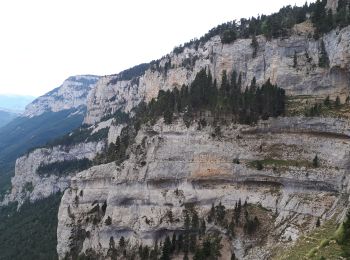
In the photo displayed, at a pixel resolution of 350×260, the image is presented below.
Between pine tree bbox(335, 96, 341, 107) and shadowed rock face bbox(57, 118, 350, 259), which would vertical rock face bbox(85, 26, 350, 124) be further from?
shadowed rock face bbox(57, 118, 350, 259)

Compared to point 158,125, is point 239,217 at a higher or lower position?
lower

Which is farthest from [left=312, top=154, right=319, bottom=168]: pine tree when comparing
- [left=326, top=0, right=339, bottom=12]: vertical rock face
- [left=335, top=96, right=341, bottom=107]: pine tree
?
[left=326, top=0, right=339, bottom=12]: vertical rock face

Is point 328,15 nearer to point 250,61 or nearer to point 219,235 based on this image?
point 250,61

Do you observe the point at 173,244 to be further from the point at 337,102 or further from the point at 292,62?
the point at 292,62

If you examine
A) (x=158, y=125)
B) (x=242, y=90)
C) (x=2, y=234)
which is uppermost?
(x=242, y=90)

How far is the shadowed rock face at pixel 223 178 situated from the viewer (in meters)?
77.4

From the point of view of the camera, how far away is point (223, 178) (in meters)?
87.9

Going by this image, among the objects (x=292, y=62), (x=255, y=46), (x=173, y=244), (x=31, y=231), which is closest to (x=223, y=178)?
(x=173, y=244)

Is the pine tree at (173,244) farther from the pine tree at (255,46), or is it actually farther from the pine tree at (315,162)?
the pine tree at (255,46)

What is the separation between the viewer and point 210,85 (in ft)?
333

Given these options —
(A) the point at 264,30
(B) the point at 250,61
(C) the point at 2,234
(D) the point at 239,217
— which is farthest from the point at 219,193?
(C) the point at 2,234

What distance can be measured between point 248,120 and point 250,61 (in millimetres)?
16652

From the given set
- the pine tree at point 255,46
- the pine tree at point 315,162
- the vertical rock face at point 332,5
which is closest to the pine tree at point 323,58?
the vertical rock face at point 332,5

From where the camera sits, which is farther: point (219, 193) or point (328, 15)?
point (328, 15)
